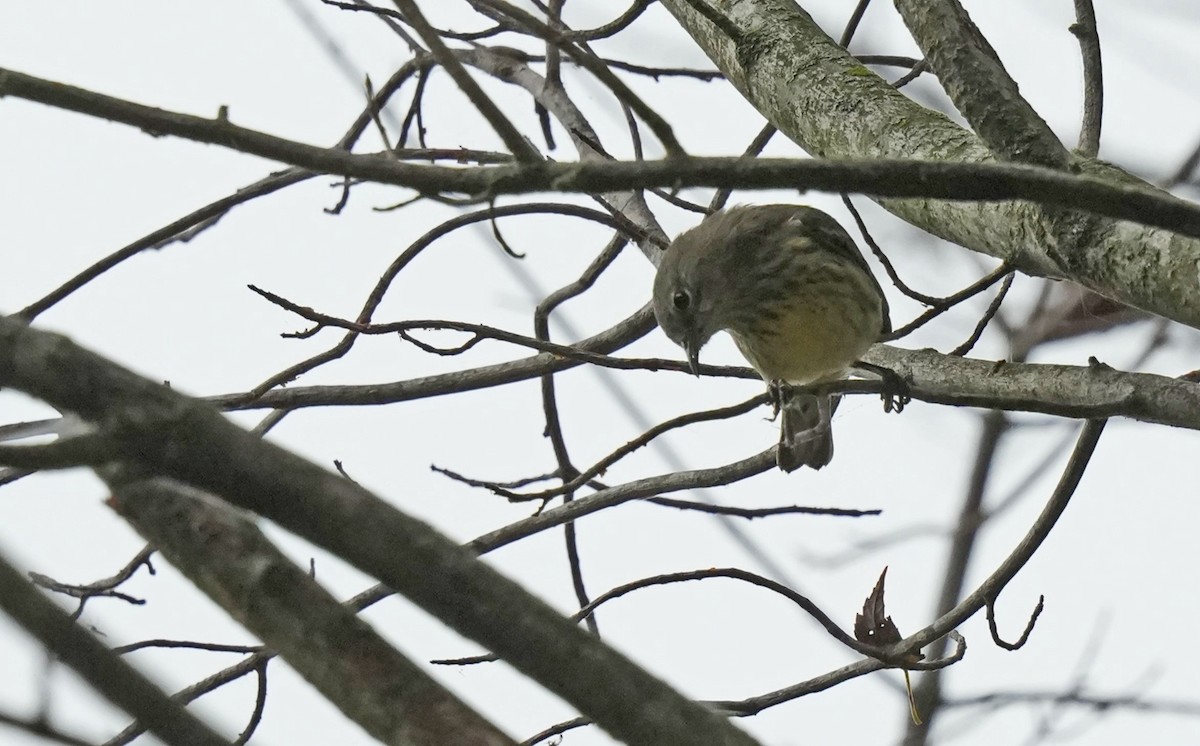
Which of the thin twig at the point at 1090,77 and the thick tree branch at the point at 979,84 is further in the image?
the thin twig at the point at 1090,77

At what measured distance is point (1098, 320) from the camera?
4449mm

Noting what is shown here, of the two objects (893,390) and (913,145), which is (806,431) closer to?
(893,390)

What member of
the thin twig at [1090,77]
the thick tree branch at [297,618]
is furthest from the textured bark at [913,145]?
the thick tree branch at [297,618]

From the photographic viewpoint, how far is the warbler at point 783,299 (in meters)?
6.18

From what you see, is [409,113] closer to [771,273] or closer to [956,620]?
[771,273]

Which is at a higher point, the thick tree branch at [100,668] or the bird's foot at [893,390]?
the bird's foot at [893,390]

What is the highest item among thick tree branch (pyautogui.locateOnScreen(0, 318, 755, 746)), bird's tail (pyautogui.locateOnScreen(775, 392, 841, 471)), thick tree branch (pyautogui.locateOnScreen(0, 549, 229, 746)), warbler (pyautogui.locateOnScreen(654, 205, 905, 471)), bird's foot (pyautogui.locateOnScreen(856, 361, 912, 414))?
warbler (pyautogui.locateOnScreen(654, 205, 905, 471))

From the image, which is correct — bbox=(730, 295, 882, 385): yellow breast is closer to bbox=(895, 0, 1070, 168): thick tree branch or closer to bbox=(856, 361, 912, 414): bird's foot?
bbox=(856, 361, 912, 414): bird's foot

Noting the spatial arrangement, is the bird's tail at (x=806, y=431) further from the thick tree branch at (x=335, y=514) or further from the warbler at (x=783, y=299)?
the thick tree branch at (x=335, y=514)

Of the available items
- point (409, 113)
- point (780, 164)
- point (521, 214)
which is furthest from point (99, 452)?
point (409, 113)

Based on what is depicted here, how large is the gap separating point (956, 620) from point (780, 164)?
7.42 ft

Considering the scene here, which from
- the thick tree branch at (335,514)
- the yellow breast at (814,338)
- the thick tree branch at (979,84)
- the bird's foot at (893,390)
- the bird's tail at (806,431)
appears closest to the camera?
the thick tree branch at (335,514)

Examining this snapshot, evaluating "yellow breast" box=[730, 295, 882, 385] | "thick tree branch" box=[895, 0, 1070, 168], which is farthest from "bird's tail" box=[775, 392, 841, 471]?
"thick tree branch" box=[895, 0, 1070, 168]

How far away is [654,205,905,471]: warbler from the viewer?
6180 millimetres
